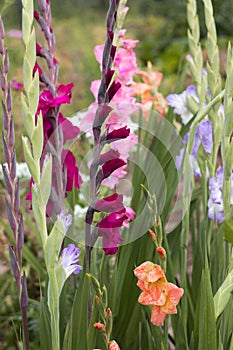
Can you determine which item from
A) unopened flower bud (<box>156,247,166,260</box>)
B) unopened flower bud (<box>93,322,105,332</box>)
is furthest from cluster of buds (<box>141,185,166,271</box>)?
unopened flower bud (<box>93,322,105,332</box>)

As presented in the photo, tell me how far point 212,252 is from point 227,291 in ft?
1.14

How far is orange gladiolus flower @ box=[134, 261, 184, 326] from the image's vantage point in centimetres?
84

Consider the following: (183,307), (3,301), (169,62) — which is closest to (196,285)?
(183,307)

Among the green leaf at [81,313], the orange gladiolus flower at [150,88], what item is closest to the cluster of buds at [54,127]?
the green leaf at [81,313]

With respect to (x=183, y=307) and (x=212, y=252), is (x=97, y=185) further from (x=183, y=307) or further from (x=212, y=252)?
(x=212, y=252)

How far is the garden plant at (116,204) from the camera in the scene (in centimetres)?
81

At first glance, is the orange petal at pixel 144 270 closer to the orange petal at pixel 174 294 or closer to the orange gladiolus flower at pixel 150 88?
the orange petal at pixel 174 294

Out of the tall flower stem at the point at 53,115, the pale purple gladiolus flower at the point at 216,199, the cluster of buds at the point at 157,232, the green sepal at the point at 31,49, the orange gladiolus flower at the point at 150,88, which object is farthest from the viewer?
the orange gladiolus flower at the point at 150,88

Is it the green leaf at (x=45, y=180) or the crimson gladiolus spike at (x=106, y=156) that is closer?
the green leaf at (x=45, y=180)

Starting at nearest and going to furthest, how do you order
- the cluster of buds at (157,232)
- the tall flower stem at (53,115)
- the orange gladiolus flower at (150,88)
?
the cluster of buds at (157,232) → the tall flower stem at (53,115) → the orange gladiolus flower at (150,88)

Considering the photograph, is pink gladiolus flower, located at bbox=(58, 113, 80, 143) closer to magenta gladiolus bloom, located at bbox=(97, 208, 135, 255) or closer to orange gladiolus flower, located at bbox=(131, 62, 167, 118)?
magenta gladiolus bloom, located at bbox=(97, 208, 135, 255)

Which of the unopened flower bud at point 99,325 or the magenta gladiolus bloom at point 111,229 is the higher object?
the magenta gladiolus bloom at point 111,229

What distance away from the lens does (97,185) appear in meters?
0.90

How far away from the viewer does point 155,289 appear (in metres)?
0.85
